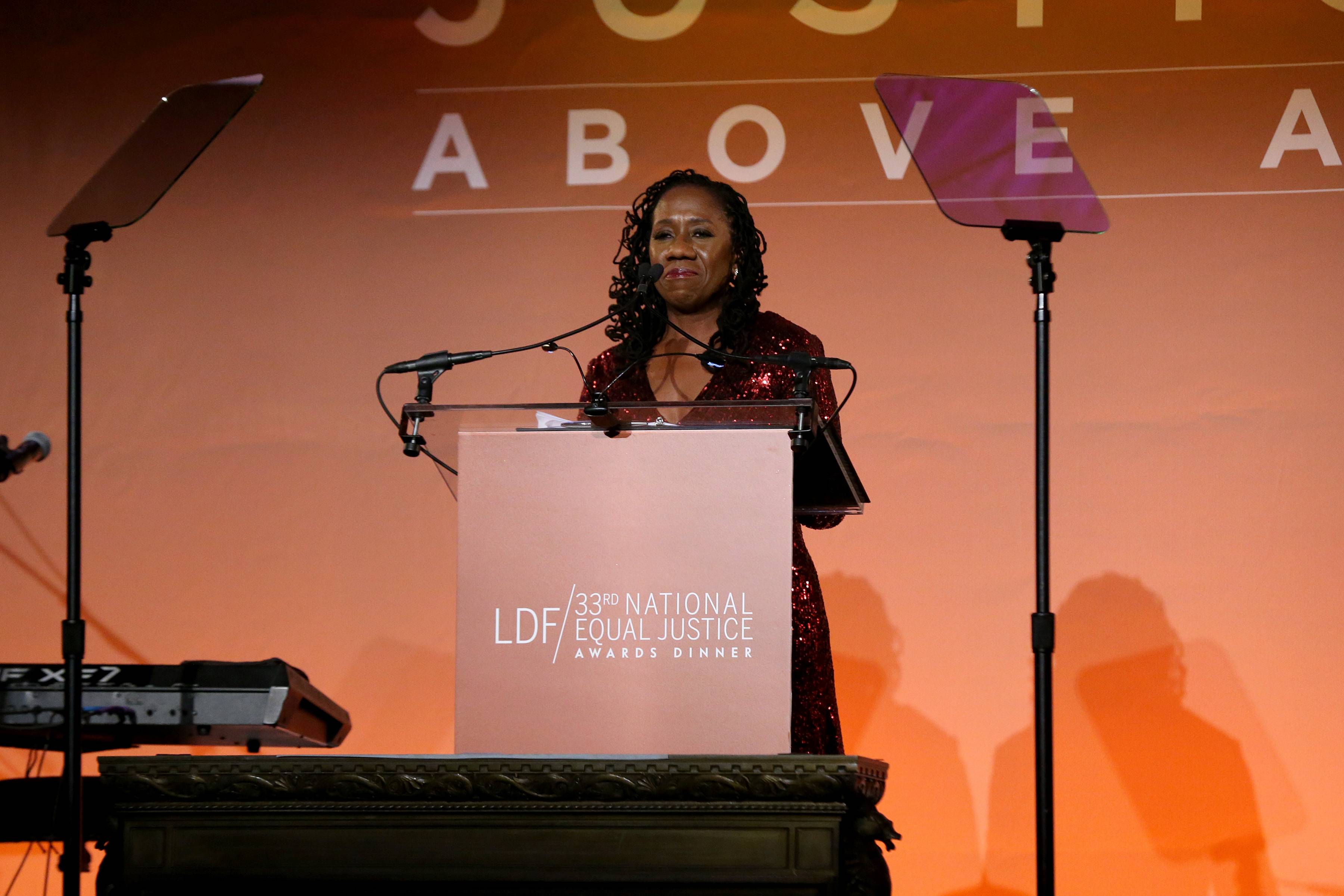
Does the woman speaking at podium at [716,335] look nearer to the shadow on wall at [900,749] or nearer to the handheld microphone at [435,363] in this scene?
the handheld microphone at [435,363]

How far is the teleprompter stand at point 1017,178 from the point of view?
2115 mm

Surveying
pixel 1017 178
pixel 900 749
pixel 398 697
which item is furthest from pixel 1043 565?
pixel 398 697

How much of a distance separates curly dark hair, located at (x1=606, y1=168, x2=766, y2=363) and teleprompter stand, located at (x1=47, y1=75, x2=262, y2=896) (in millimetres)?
792

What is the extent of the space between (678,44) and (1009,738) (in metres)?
2.24

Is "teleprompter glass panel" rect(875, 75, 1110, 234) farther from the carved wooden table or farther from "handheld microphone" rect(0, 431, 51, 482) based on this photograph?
"handheld microphone" rect(0, 431, 51, 482)

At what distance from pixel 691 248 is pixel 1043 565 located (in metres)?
1.00

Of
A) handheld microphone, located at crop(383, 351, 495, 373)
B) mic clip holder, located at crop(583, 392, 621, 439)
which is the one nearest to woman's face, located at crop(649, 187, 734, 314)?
handheld microphone, located at crop(383, 351, 495, 373)

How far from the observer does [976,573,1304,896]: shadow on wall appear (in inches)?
146

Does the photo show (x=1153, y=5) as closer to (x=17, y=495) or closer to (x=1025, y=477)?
(x=1025, y=477)

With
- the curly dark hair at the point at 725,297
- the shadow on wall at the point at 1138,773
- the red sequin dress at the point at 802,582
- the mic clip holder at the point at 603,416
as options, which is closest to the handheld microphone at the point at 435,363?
the mic clip holder at the point at 603,416

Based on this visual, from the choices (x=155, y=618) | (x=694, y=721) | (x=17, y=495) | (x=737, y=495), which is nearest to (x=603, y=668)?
(x=694, y=721)

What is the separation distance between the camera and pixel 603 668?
1.74 m

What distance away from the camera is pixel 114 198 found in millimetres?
2391

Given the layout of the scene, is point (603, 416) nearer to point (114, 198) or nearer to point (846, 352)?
point (114, 198)
